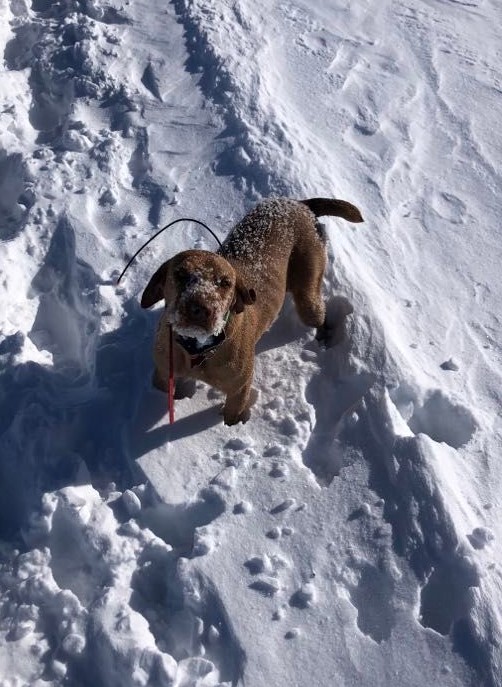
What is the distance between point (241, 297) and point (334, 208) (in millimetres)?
1037

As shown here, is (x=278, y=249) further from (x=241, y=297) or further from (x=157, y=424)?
(x=157, y=424)

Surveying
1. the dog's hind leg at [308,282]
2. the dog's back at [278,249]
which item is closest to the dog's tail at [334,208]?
the dog's back at [278,249]

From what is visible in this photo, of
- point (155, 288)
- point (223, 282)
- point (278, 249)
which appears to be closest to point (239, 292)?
point (223, 282)

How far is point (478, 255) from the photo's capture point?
410cm

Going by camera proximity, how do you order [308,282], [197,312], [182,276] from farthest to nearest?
[308,282] → [182,276] → [197,312]

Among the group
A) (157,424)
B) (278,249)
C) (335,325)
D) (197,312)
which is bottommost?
(157,424)

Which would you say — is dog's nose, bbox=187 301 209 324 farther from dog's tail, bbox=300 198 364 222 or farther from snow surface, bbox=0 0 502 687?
dog's tail, bbox=300 198 364 222

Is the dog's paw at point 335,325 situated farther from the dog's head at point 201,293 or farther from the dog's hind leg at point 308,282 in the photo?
the dog's head at point 201,293

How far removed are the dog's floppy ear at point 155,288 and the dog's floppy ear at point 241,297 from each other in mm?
331

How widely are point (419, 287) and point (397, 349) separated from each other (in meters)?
0.70

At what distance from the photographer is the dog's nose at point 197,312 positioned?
7.77 ft

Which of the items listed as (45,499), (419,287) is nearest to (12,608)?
(45,499)

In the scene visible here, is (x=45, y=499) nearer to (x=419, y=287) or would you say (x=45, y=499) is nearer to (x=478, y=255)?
(x=419, y=287)

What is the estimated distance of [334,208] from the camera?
134 inches
